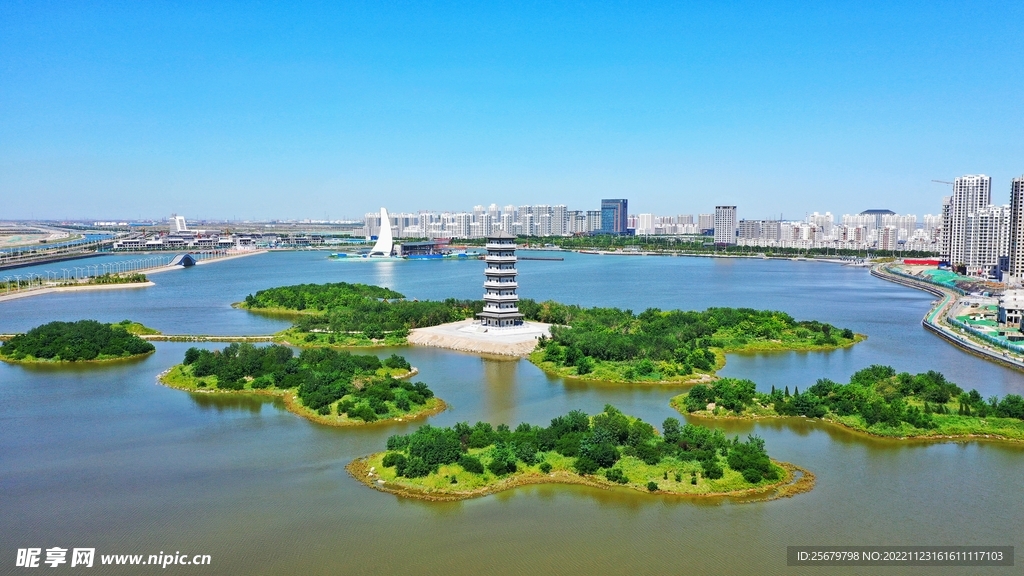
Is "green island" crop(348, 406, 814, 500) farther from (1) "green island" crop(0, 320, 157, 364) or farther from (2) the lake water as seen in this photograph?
(1) "green island" crop(0, 320, 157, 364)

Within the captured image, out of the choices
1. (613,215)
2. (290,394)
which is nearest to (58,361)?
(290,394)

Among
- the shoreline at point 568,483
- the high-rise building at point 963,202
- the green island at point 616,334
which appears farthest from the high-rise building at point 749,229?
the shoreline at point 568,483

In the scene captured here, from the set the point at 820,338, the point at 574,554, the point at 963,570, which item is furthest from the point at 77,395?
the point at 820,338

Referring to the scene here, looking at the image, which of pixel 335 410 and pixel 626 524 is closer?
pixel 626 524

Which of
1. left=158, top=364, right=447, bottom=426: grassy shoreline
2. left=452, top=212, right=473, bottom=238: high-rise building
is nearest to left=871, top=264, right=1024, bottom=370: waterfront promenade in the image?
left=158, top=364, right=447, bottom=426: grassy shoreline

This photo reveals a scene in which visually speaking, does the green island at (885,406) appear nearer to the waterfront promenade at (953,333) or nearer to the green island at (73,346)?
the waterfront promenade at (953,333)

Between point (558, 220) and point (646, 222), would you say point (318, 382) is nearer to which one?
point (558, 220)

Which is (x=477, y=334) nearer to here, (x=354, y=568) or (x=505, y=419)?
(x=505, y=419)
